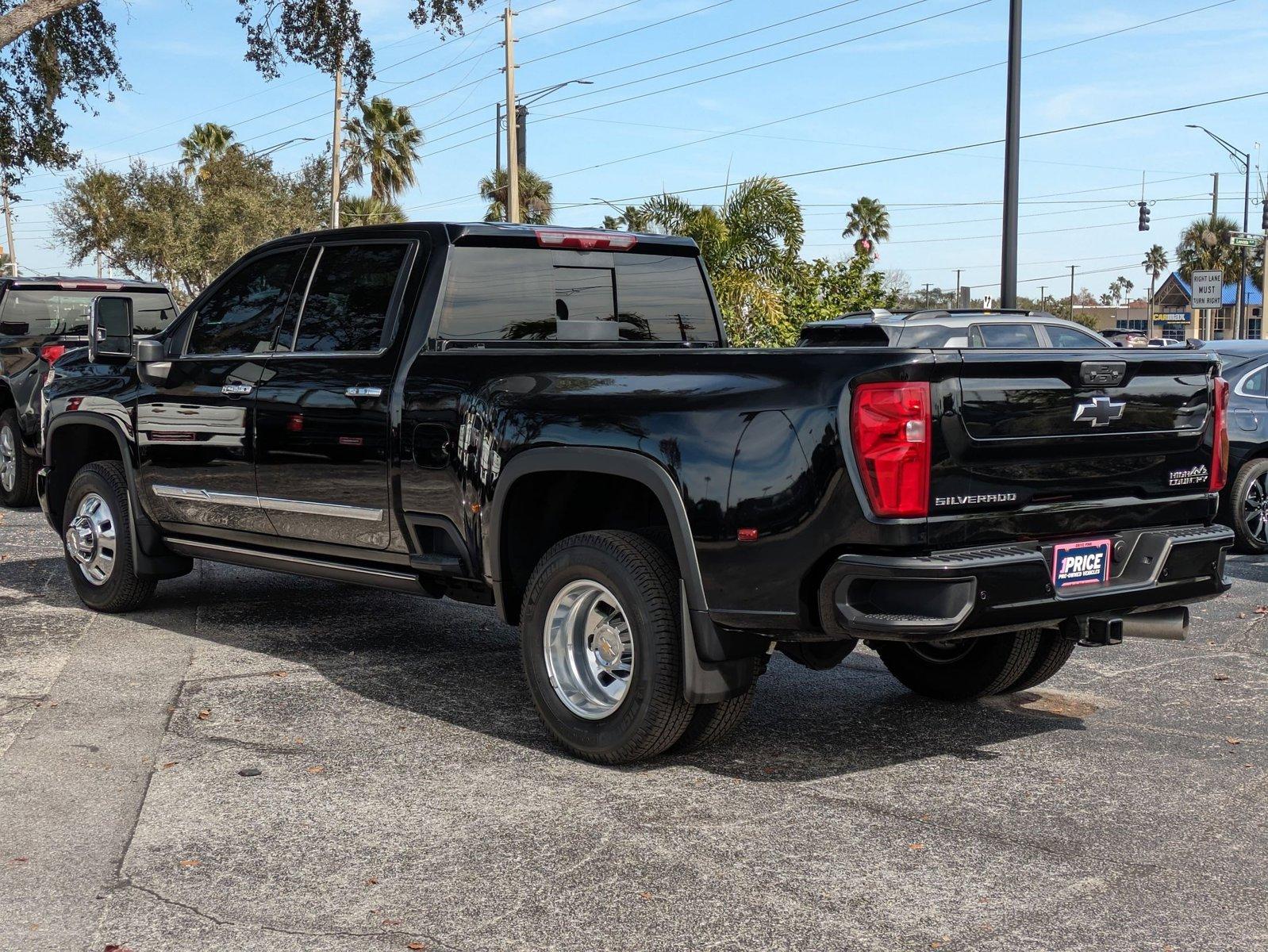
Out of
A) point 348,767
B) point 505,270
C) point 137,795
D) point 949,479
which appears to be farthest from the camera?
point 505,270

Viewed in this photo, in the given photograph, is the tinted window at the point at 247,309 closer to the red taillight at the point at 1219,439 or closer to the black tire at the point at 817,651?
the black tire at the point at 817,651

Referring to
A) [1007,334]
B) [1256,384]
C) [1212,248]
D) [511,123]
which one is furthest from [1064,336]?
[1212,248]

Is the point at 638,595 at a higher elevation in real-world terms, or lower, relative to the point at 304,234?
lower

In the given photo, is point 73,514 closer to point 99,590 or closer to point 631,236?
point 99,590

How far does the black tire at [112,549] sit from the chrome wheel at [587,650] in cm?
357

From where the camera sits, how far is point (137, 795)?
4934mm

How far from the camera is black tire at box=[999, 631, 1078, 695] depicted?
6020 millimetres

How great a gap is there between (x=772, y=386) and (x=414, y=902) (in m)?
1.95

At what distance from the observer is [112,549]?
26.8ft

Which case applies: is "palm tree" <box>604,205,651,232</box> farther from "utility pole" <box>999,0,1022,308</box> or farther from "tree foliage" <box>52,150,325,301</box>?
"tree foliage" <box>52,150,325,301</box>

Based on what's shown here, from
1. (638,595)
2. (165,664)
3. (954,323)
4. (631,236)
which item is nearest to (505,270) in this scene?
(631,236)

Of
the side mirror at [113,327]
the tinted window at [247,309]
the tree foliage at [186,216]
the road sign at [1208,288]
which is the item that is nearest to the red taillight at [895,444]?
the tinted window at [247,309]

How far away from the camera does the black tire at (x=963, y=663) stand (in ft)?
19.8

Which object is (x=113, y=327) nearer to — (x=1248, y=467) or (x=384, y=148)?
(x=1248, y=467)
